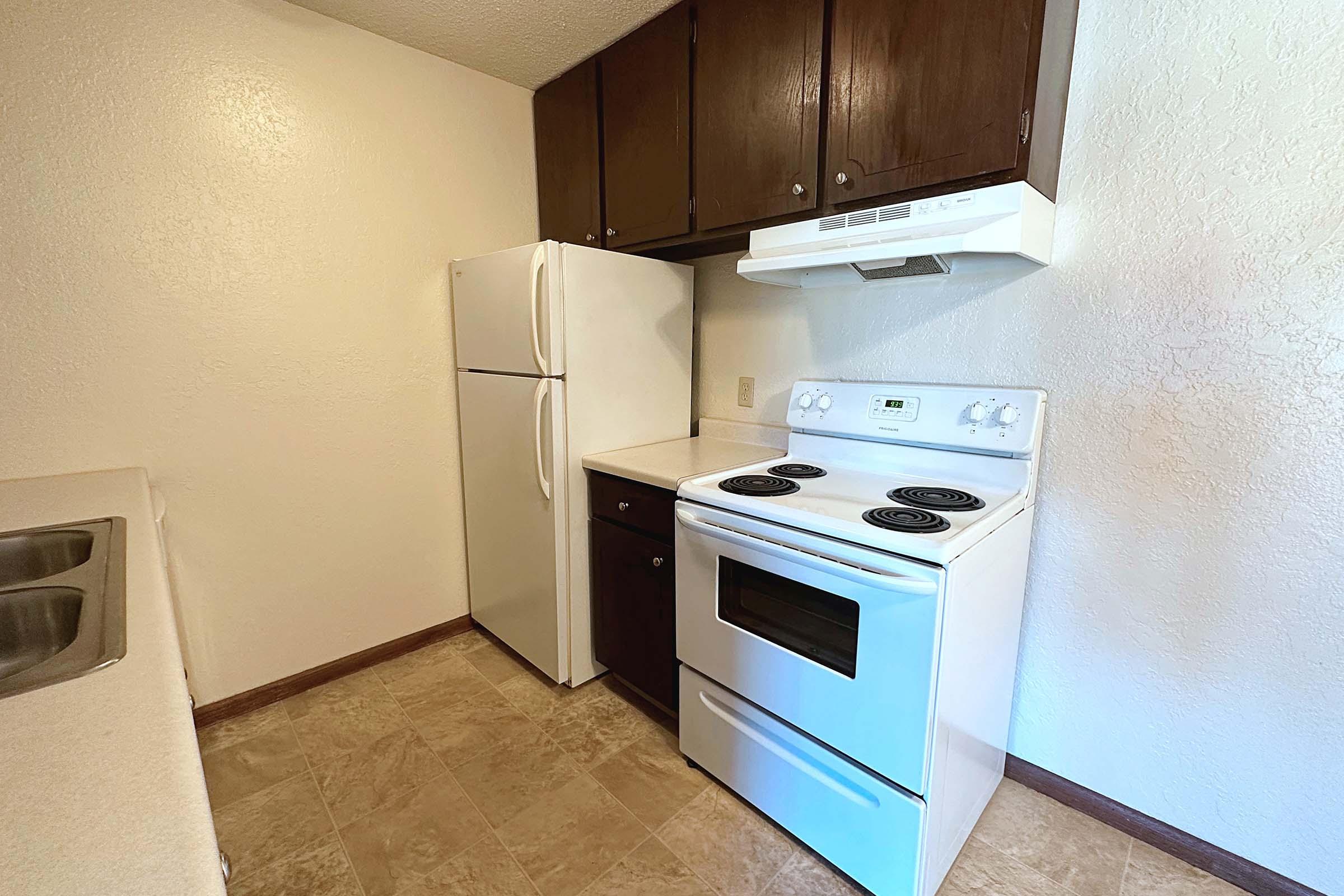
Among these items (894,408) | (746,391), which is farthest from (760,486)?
(746,391)

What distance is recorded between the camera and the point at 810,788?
4.89 feet

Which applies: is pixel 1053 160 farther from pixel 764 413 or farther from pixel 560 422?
pixel 560 422

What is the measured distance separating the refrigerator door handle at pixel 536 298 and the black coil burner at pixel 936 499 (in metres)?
1.15

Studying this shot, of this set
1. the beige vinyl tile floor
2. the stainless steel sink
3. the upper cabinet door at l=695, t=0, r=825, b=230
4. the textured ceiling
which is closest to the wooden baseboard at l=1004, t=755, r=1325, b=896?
the beige vinyl tile floor

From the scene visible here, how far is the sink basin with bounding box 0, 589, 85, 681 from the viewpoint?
0.98 metres

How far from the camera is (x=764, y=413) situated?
90.0 inches

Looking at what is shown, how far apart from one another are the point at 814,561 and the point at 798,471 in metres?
0.56

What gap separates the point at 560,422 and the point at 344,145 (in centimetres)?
124

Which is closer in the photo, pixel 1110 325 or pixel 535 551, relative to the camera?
pixel 1110 325

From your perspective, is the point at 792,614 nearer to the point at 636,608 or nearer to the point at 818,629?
the point at 818,629

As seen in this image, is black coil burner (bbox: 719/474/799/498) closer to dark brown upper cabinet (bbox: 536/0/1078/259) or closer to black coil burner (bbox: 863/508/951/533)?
black coil burner (bbox: 863/508/951/533)

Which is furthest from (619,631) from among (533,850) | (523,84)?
(523,84)

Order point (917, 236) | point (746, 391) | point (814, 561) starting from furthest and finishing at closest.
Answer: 1. point (746, 391)
2. point (917, 236)
3. point (814, 561)

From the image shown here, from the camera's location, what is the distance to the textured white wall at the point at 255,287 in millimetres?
1640
